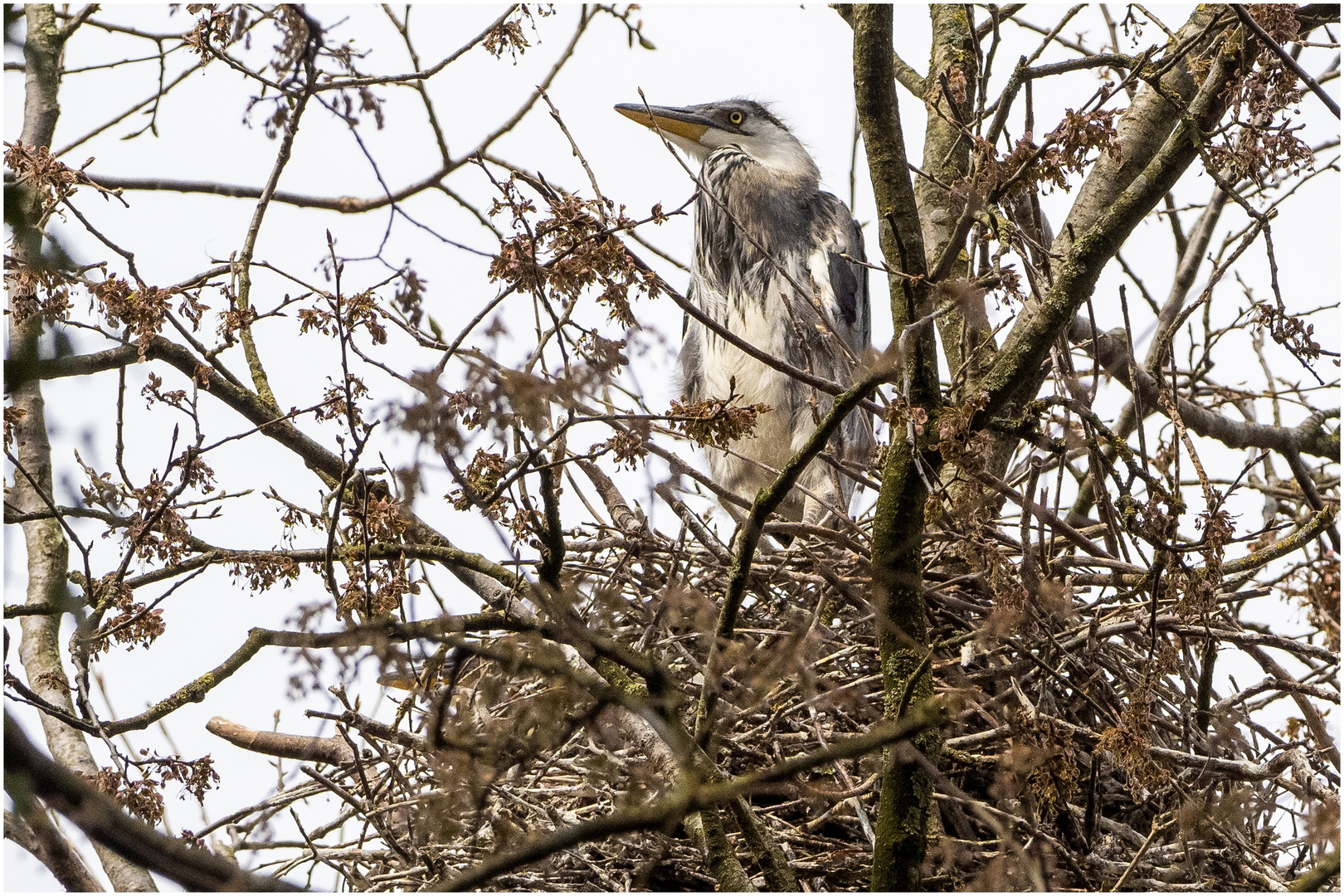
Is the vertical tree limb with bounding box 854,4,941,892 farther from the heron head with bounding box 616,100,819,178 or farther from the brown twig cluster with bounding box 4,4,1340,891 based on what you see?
the heron head with bounding box 616,100,819,178

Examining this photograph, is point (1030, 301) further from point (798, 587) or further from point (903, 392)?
point (798, 587)

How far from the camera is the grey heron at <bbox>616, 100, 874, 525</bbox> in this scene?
3.71 meters

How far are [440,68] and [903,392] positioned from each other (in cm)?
141

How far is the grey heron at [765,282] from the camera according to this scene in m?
3.71

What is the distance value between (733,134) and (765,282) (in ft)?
2.72

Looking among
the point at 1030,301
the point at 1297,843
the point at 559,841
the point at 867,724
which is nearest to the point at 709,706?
the point at 559,841

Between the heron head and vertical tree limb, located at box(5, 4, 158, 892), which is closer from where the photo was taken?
vertical tree limb, located at box(5, 4, 158, 892)

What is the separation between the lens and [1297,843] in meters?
2.16

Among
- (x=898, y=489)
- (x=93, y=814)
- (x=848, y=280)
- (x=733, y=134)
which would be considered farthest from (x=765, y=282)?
(x=93, y=814)

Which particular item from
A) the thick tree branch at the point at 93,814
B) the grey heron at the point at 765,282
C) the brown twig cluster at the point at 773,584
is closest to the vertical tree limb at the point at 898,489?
the brown twig cluster at the point at 773,584

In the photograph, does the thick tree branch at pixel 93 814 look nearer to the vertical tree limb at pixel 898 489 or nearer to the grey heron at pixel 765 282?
the vertical tree limb at pixel 898 489

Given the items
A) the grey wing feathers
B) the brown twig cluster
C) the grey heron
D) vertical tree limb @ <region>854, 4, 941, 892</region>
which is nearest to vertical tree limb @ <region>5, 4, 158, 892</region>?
the brown twig cluster

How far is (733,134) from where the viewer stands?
4.34m

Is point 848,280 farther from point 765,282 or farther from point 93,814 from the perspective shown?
point 93,814
